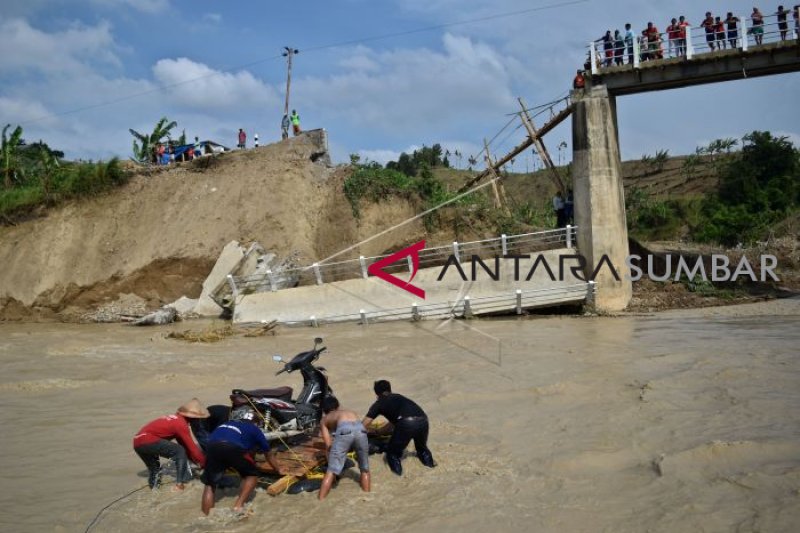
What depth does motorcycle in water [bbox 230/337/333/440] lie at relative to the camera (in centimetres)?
827

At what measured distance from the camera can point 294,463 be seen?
7801mm

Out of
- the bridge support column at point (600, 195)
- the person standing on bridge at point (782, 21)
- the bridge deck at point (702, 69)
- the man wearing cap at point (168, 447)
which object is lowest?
the man wearing cap at point (168, 447)

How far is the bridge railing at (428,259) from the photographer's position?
826 inches

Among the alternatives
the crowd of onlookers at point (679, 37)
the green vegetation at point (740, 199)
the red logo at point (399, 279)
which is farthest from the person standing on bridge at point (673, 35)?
the green vegetation at point (740, 199)

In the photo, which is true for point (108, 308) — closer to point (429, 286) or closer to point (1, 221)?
point (1, 221)

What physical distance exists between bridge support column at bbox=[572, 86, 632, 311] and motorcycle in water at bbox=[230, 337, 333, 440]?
14.0m

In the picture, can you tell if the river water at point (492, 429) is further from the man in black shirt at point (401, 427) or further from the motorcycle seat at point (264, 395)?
the motorcycle seat at point (264, 395)

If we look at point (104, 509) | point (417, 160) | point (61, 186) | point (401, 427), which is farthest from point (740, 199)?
point (104, 509)

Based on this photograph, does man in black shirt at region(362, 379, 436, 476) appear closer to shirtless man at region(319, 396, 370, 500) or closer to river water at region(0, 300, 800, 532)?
river water at region(0, 300, 800, 532)

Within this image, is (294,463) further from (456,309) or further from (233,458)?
(456,309)

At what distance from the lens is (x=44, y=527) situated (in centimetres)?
675

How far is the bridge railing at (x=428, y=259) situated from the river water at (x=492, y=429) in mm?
4355

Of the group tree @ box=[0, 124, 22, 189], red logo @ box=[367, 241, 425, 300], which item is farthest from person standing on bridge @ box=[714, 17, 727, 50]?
tree @ box=[0, 124, 22, 189]

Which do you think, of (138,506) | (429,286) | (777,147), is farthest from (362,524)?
(777,147)
